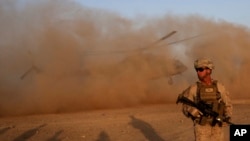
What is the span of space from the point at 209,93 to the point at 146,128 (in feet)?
31.7

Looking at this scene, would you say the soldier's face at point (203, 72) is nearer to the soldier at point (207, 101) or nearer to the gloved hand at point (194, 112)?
the soldier at point (207, 101)

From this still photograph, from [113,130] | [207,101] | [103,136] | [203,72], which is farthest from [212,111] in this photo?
[113,130]

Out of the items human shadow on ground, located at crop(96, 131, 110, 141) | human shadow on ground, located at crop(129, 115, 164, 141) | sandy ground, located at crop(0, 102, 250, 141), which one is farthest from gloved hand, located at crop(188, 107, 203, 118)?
human shadow on ground, located at crop(96, 131, 110, 141)

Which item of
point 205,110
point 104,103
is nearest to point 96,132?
point 205,110

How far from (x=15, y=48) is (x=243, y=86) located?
602 inches

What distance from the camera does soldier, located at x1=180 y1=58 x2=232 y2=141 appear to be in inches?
219

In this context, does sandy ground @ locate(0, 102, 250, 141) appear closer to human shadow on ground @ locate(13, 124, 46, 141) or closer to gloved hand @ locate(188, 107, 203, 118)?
human shadow on ground @ locate(13, 124, 46, 141)

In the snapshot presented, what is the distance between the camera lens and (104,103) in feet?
88.3

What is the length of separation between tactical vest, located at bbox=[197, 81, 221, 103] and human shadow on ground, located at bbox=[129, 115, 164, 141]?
7.11 m

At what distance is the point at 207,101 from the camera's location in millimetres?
5562

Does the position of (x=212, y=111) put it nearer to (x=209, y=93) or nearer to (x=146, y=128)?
(x=209, y=93)

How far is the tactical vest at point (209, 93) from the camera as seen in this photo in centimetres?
557

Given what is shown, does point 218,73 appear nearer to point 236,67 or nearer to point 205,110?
point 236,67

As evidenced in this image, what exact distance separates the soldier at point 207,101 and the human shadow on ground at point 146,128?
22.7 feet
